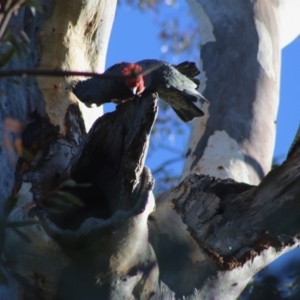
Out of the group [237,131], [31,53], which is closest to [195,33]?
[237,131]

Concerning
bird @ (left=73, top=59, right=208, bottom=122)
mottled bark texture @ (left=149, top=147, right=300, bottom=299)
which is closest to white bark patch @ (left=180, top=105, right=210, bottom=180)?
bird @ (left=73, top=59, right=208, bottom=122)

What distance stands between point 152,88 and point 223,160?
0.48 m

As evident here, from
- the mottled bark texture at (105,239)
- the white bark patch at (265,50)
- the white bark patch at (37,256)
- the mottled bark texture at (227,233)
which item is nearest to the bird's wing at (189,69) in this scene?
the white bark patch at (265,50)

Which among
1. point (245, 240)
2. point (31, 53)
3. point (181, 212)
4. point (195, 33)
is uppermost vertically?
point (195, 33)

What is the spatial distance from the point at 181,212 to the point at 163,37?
3.31m

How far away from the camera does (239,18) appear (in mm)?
2889

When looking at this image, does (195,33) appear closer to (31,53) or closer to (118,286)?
(31,53)

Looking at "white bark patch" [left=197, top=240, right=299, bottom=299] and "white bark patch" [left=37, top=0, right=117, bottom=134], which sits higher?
"white bark patch" [left=37, top=0, right=117, bottom=134]

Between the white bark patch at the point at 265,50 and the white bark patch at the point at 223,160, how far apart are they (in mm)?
348

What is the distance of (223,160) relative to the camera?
8.35 ft

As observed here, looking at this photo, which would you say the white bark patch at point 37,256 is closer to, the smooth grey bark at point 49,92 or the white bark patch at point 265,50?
the smooth grey bark at point 49,92

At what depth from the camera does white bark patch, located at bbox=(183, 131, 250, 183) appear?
2510 mm

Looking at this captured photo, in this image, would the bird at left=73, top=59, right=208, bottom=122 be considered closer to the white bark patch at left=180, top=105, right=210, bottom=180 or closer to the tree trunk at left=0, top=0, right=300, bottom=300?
the tree trunk at left=0, top=0, right=300, bottom=300

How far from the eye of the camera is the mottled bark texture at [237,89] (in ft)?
8.45
